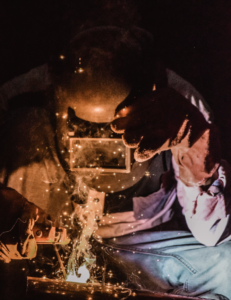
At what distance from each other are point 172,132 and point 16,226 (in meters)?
0.76

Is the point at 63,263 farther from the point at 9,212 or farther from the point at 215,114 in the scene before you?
the point at 215,114

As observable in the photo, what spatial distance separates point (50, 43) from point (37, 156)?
2.05 ft

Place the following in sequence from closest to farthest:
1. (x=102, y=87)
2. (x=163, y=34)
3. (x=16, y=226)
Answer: (x=16, y=226) → (x=102, y=87) → (x=163, y=34)

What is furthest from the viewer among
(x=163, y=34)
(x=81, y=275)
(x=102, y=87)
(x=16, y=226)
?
(x=81, y=275)

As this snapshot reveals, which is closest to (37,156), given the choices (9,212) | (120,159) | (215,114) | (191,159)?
(9,212)

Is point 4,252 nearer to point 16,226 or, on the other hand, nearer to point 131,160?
point 16,226

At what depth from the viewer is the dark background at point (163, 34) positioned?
1.05m

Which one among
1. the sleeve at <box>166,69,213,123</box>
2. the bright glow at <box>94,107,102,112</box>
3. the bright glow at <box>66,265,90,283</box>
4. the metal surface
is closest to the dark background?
the sleeve at <box>166,69,213,123</box>

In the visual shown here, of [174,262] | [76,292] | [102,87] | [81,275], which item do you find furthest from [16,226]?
[174,262]

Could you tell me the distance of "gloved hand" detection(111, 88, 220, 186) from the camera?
2.62 ft

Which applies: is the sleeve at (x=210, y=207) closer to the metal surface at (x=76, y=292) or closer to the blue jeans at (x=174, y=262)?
the blue jeans at (x=174, y=262)

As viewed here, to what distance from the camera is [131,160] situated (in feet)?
3.47

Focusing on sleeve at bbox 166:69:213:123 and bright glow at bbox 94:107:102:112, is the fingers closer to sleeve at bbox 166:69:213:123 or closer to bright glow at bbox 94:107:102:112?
bright glow at bbox 94:107:102:112

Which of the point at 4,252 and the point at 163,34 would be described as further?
the point at 163,34
